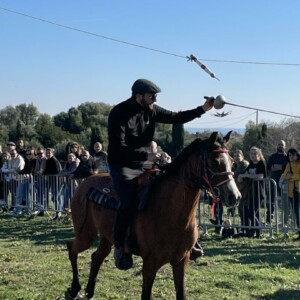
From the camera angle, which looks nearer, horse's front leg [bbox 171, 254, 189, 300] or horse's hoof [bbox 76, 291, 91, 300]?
horse's front leg [bbox 171, 254, 189, 300]

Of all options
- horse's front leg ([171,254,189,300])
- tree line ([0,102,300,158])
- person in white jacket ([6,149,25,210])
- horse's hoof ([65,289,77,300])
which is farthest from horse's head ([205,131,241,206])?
tree line ([0,102,300,158])

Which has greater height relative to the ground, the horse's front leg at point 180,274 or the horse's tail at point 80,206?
the horse's tail at point 80,206

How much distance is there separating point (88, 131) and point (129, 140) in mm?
43736

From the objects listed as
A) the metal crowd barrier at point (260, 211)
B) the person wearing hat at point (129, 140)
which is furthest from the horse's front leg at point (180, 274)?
the metal crowd barrier at point (260, 211)

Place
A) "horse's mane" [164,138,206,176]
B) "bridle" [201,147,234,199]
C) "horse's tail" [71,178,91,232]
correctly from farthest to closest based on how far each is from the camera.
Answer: "horse's tail" [71,178,91,232] < "horse's mane" [164,138,206,176] < "bridle" [201,147,234,199]

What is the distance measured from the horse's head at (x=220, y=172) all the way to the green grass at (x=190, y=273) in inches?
97.9

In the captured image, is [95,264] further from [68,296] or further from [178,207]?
[178,207]

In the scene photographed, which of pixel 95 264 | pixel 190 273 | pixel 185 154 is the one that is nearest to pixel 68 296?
pixel 95 264

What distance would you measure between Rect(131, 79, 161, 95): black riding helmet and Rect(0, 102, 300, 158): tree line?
927 inches

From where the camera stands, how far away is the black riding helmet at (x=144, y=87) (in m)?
6.64

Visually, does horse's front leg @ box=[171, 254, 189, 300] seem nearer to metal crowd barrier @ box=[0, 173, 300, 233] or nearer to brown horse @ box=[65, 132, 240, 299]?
brown horse @ box=[65, 132, 240, 299]

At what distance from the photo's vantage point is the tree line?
3531 cm

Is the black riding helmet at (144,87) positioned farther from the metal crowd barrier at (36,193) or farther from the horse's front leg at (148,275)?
the metal crowd barrier at (36,193)

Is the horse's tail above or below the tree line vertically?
below
